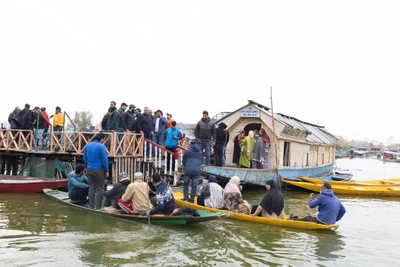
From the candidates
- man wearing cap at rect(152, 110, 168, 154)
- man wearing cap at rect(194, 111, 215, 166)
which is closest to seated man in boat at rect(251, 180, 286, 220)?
man wearing cap at rect(194, 111, 215, 166)

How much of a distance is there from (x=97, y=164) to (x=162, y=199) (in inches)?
94.4

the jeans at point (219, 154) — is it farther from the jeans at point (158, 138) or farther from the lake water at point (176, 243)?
the lake water at point (176, 243)

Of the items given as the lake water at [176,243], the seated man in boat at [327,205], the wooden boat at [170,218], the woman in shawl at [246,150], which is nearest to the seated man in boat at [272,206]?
the lake water at [176,243]

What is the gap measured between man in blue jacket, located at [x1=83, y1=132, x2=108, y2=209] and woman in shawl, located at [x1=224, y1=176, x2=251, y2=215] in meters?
3.44

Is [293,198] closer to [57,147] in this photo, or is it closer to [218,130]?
[218,130]

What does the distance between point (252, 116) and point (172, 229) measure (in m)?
9.73

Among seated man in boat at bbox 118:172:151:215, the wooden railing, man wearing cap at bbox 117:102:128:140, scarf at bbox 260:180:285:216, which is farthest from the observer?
man wearing cap at bbox 117:102:128:140

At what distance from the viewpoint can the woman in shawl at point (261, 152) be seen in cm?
1644

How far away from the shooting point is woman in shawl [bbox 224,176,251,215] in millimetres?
9977

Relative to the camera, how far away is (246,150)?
53.9 ft

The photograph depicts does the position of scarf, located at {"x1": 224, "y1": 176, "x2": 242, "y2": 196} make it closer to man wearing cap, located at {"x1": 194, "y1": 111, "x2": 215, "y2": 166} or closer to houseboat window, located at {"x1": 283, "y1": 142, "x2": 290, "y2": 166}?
man wearing cap, located at {"x1": 194, "y1": 111, "x2": 215, "y2": 166}

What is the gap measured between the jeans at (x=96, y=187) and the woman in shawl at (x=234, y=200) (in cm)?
344

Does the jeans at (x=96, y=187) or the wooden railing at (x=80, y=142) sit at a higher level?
the wooden railing at (x=80, y=142)

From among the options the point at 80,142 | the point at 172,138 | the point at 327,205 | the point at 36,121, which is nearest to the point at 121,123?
the point at 80,142
